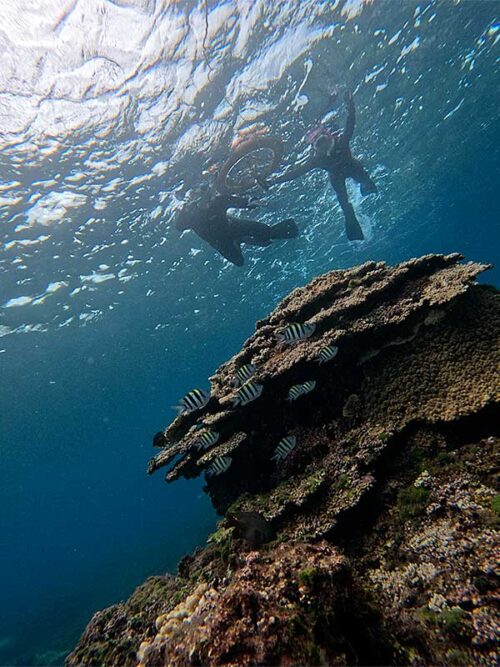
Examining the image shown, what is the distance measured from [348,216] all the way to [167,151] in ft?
29.7

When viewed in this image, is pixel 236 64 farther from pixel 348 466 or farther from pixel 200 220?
pixel 348 466

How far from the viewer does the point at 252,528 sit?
3777mm

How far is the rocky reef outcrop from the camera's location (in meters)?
2.36

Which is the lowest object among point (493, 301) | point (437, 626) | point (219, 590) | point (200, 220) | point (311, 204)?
point (437, 626)

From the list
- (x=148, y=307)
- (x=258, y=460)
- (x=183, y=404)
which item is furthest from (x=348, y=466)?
(x=148, y=307)

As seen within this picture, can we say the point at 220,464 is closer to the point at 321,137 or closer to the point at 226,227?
the point at 226,227

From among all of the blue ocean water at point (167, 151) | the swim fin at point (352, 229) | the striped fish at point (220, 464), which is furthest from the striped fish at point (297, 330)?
the swim fin at point (352, 229)

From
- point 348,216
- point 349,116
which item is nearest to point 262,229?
point 348,216

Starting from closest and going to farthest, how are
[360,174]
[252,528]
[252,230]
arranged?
[252,528] < [252,230] < [360,174]

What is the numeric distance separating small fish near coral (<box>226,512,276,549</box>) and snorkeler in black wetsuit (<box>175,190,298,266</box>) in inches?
501

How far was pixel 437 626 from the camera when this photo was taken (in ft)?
8.04

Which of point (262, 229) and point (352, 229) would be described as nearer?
point (262, 229)

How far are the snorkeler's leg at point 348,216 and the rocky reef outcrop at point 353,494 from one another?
1128 cm

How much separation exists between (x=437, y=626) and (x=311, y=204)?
80.6 ft
